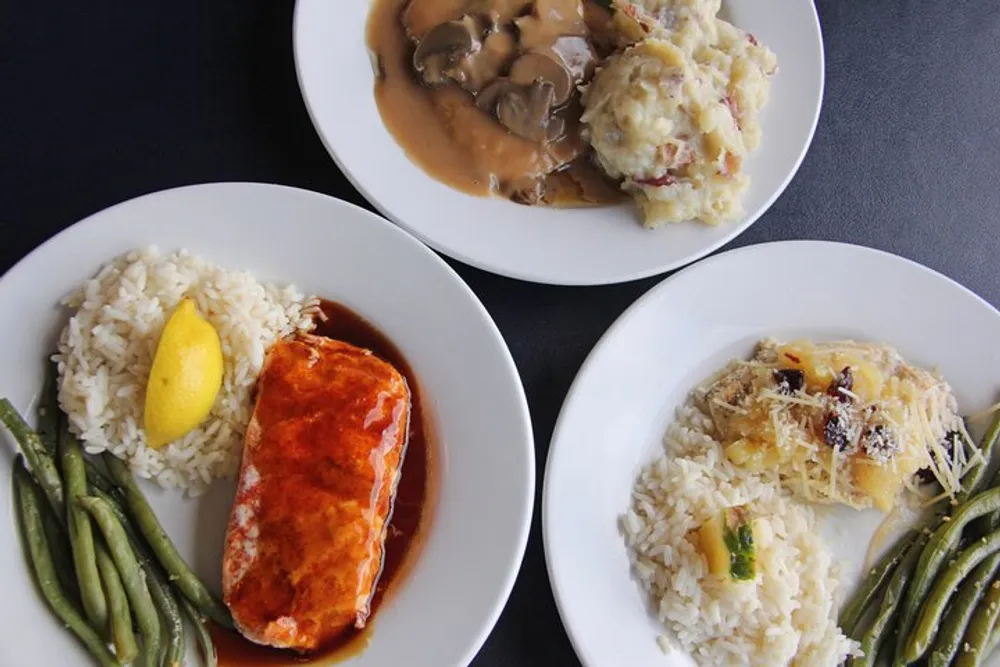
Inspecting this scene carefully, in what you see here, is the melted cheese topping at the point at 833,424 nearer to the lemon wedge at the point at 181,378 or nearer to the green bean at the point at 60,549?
the lemon wedge at the point at 181,378

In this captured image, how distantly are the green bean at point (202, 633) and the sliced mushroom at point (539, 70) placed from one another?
2.22m

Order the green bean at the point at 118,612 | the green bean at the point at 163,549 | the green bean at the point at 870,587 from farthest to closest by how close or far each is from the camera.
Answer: the green bean at the point at 870,587, the green bean at the point at 163,549, the green bean at the point at 118,612

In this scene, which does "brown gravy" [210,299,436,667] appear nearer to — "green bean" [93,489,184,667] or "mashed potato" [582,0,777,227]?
"green bean" [93,489,184,667]

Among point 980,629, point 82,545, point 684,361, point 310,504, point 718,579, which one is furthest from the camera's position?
point 684,361

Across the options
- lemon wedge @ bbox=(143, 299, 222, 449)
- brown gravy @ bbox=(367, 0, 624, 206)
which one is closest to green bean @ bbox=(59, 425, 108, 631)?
lemon wedge @ bbox=(143, 299, 222, 449)

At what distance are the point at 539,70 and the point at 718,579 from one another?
6.54ft

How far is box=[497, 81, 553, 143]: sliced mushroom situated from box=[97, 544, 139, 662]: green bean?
209cm

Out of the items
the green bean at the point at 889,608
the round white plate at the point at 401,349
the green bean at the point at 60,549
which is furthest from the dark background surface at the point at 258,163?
the green bean at the point at 889,608

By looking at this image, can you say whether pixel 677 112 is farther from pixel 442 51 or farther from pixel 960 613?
pixel 960 613

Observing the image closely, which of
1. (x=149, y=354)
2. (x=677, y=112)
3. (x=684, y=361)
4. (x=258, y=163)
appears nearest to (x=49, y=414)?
(x=149, y=354)

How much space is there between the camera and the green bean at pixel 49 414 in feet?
10.0

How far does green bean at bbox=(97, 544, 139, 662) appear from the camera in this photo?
2883 mm

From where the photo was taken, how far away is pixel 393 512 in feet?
10.6

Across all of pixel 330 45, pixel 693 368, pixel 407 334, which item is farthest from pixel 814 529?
pixel 330 45
